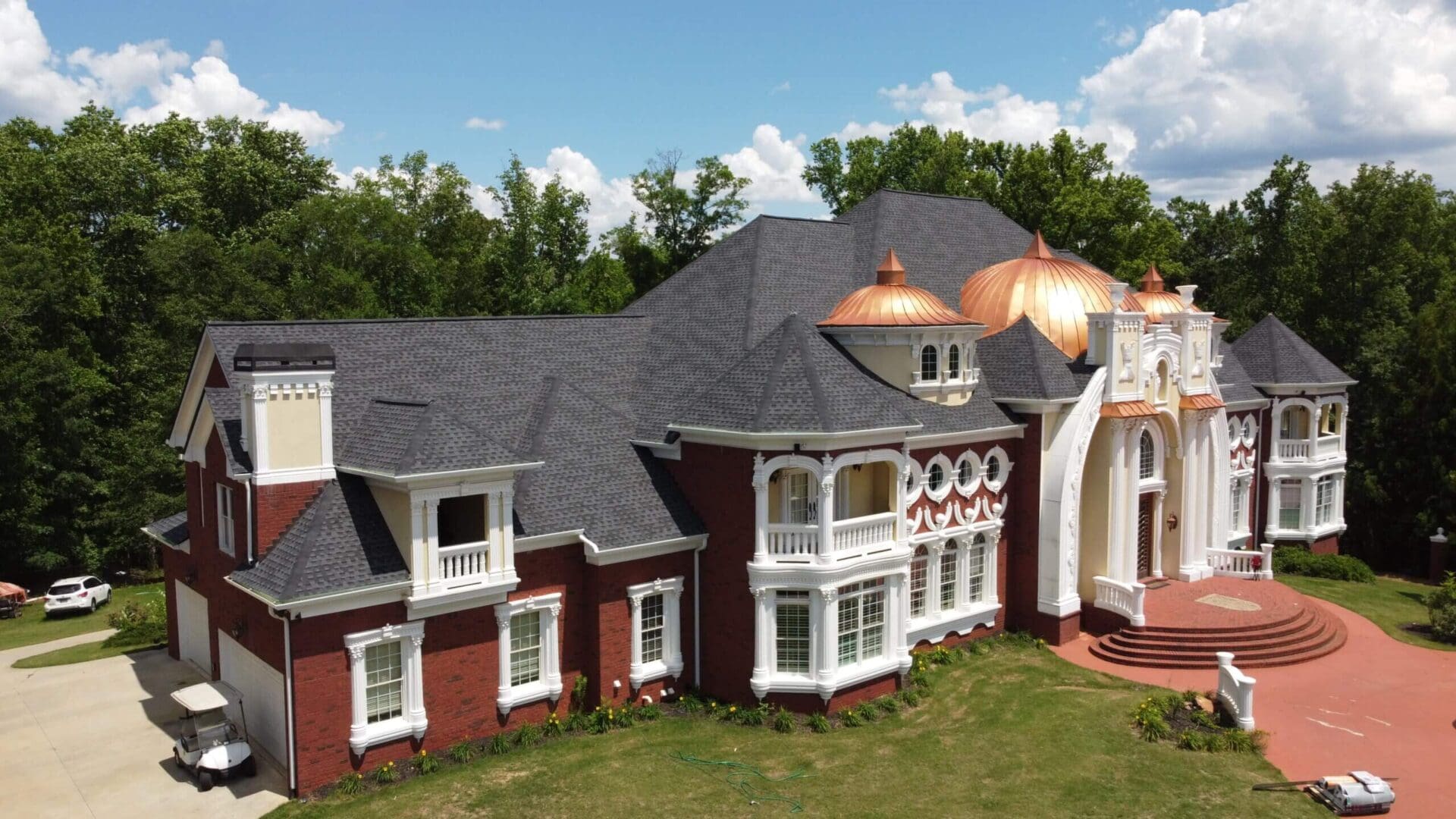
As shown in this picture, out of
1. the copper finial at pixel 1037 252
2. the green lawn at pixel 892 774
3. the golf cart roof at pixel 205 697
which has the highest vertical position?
the copper finial at pixel 1037 252

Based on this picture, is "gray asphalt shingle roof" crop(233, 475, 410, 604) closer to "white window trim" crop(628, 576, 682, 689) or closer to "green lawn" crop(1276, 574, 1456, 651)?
"white window trim" crop(628, 576, 682, 689)

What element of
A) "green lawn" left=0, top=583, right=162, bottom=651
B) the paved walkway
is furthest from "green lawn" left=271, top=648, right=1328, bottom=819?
"green lawn" left=0, top=583, right=162, bottom=651

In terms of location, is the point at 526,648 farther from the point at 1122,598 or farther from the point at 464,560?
the point at 1122,598

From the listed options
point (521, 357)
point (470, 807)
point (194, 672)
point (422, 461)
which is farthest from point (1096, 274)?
point (194, 672)

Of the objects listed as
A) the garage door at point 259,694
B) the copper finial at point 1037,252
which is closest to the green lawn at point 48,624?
the garage door at point 259,694

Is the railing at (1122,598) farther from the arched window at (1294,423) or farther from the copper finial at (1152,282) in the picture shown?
the arched window at (1294,423)

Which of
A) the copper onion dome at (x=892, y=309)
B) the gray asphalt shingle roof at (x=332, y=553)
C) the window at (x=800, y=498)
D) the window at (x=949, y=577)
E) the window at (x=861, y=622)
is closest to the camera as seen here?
the gray asphalt shingle roof at (x=332, y=553)

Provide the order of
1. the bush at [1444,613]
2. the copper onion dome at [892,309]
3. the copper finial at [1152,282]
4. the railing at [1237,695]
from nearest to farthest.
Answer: the railing at [1237,695], the copper onion dome at [892,309], the bush at [1444,613], the copper finial at [1152,282]

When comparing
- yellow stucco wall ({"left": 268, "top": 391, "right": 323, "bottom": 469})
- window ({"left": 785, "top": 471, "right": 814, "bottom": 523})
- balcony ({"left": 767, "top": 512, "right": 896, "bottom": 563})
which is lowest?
balcony ({"left": 767, "top": 512, "right": 896, "bottom": 563})
